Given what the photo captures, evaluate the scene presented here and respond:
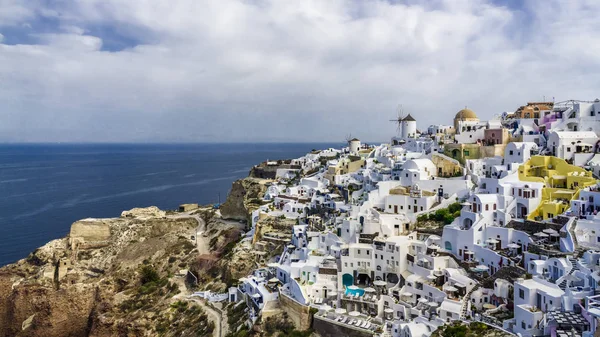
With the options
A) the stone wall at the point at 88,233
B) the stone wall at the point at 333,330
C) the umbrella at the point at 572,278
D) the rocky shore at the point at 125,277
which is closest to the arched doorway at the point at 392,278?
the stone wall at the point at 333,330

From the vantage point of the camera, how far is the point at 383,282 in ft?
101

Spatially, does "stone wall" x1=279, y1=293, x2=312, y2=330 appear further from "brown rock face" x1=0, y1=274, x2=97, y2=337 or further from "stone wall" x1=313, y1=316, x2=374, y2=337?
"brown rock face" x1=0, y1=274, x2=97, y2=337

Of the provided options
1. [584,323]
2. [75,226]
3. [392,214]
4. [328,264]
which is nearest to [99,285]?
[75,226]

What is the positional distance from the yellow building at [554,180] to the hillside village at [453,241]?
0.09m

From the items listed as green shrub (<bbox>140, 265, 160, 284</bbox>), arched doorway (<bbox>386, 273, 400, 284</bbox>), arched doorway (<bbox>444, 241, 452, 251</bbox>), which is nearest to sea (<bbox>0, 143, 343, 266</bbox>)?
green shrub (<bbox>140, 265, 160, 284</bbox>)

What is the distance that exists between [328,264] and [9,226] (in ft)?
219

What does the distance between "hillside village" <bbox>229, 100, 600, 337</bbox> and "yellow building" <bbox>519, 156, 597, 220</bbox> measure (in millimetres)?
90

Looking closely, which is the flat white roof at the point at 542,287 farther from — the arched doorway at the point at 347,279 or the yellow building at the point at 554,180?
the arched doorway at the point at 347,279

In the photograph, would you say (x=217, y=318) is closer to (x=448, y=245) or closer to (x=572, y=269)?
(x=448, y=245)

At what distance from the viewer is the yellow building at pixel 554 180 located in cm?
3259

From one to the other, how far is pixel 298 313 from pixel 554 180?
22831 millimetres

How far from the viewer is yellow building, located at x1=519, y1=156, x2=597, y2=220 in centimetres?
3259

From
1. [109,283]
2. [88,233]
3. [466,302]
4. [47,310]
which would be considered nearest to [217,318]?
[109,283]

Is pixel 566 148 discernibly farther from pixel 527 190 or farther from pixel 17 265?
pixel 17 265
